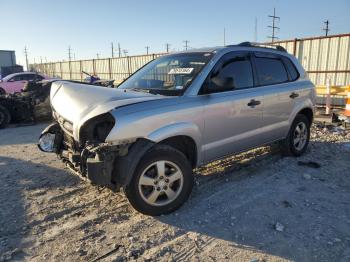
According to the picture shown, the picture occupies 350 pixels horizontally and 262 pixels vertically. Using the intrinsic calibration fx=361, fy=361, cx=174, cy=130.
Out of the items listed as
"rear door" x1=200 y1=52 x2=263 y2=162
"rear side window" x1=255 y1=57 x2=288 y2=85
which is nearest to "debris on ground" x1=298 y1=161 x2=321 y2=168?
"rear door" x1=200 y1=52 x2=263 y2=162

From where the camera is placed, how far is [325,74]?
1437 centimetres

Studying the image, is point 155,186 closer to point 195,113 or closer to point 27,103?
point 195,113

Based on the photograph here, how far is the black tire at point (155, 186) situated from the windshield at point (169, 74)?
778mm

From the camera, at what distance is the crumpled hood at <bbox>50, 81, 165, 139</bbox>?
3.74m

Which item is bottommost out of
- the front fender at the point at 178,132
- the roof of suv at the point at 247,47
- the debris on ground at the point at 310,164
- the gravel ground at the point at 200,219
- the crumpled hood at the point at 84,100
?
the gravel ground at the point at 200,219

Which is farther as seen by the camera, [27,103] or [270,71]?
[27,103]

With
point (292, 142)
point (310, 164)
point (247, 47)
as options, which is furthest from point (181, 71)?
point (310, 164)

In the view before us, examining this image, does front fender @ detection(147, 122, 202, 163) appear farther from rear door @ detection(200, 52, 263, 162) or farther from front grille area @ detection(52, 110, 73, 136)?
front grille area @ detection(52, 110, 73, 136)

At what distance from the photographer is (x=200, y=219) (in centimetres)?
402

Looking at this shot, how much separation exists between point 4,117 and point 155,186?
→ 26.8 ft

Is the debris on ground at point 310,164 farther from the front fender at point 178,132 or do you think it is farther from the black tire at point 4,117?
the black tire at point 4,117

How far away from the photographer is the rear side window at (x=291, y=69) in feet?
19.9

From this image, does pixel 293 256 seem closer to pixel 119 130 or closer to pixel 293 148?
pixel 119 130

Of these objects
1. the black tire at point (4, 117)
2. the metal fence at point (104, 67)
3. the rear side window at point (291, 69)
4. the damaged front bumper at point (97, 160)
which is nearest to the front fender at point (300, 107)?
the rear side window at point (291, 69)
